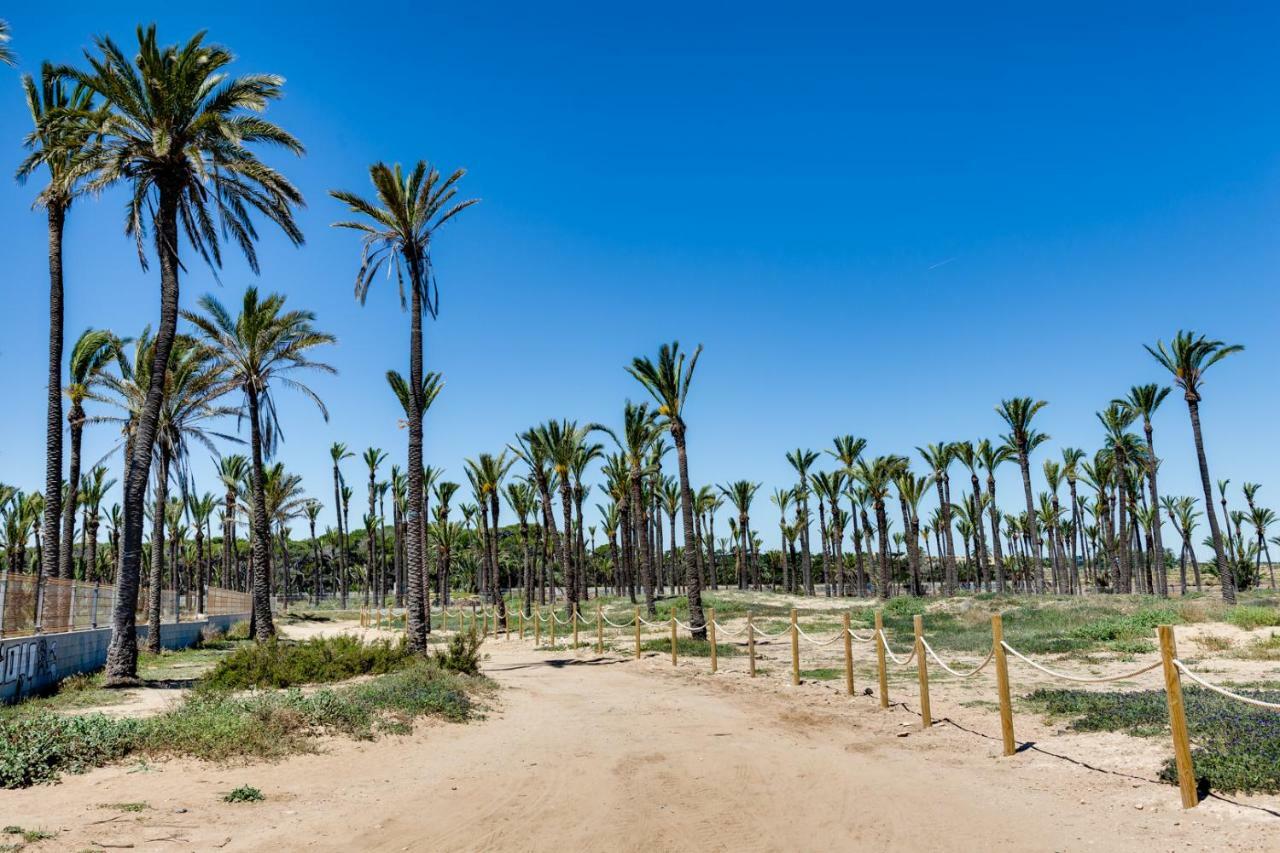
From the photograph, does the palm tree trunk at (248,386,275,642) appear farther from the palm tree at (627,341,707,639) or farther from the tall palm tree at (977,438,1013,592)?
the tall palm tree at (977,438,1013,592)

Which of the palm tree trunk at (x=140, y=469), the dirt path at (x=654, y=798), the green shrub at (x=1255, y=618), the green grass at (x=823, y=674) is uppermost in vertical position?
the palm tree trunk at (x=140, y=469)

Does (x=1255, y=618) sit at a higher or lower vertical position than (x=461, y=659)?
lower

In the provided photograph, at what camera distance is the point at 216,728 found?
8.86 metres

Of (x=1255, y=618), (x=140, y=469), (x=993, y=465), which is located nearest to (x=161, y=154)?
(x=140, y=469)

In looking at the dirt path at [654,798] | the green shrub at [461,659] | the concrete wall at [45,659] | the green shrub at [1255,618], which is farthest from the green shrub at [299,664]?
the green shrub at [1255,618]

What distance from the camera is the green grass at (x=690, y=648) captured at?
2097 cm

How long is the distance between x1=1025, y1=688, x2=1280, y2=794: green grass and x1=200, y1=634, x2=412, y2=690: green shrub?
40.3ft

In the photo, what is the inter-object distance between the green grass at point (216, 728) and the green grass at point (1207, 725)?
336 inches

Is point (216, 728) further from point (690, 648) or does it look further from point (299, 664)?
point (690, 648)

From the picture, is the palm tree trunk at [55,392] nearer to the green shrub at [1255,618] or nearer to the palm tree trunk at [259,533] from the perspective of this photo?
the palm tree trunk at [259,533]

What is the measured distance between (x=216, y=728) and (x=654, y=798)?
5.09m

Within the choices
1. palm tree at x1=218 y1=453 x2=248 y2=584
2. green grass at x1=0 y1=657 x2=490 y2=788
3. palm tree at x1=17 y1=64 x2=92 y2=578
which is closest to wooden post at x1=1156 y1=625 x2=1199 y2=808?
green grass at x1=0 y1=657 x2=490 y2=788

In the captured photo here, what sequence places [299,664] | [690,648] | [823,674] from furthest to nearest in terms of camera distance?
[690,648], [823,674], [299,664]

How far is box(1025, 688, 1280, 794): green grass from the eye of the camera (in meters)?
6.51
